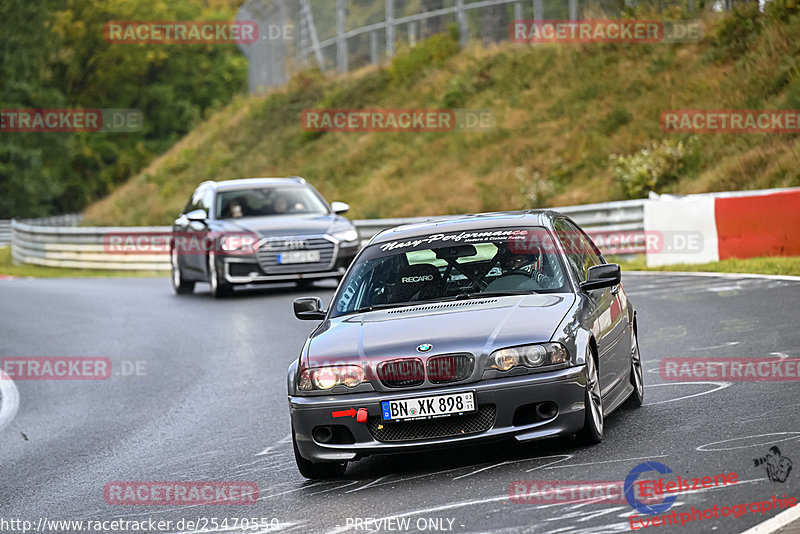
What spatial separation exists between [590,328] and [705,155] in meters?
20.0

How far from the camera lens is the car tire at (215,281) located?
20.0m

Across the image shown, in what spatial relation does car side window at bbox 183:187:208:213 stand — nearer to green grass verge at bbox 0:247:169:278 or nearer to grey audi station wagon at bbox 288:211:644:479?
green grass verge at bbox 0:247:169:278

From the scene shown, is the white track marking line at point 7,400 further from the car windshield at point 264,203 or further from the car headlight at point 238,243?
the car windshield at point 264,203

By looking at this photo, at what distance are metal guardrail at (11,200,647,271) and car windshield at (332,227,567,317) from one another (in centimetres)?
1344

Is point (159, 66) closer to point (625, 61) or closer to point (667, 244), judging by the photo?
point (625, 61)

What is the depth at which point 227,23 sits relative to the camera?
8344 cm

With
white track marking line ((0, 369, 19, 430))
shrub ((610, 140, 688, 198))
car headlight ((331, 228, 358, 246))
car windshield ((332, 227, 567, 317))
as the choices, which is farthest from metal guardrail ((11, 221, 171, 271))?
car windshield ((332, 227, 567, 317))

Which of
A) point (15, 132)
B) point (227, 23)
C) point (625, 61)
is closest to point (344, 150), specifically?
point (625, 61)

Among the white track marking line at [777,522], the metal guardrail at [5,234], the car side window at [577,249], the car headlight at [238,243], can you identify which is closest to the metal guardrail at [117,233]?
the car headlight at [238,243]

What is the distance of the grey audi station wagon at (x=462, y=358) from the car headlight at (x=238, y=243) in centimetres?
1109

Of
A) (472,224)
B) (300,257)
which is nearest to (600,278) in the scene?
(472,224)

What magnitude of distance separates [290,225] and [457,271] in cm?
1151

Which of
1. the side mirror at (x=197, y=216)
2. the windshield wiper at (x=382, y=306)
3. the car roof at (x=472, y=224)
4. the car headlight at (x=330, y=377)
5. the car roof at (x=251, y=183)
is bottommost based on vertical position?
the side mirror at (x=197, y=216)

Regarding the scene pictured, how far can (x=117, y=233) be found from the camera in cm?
3253
